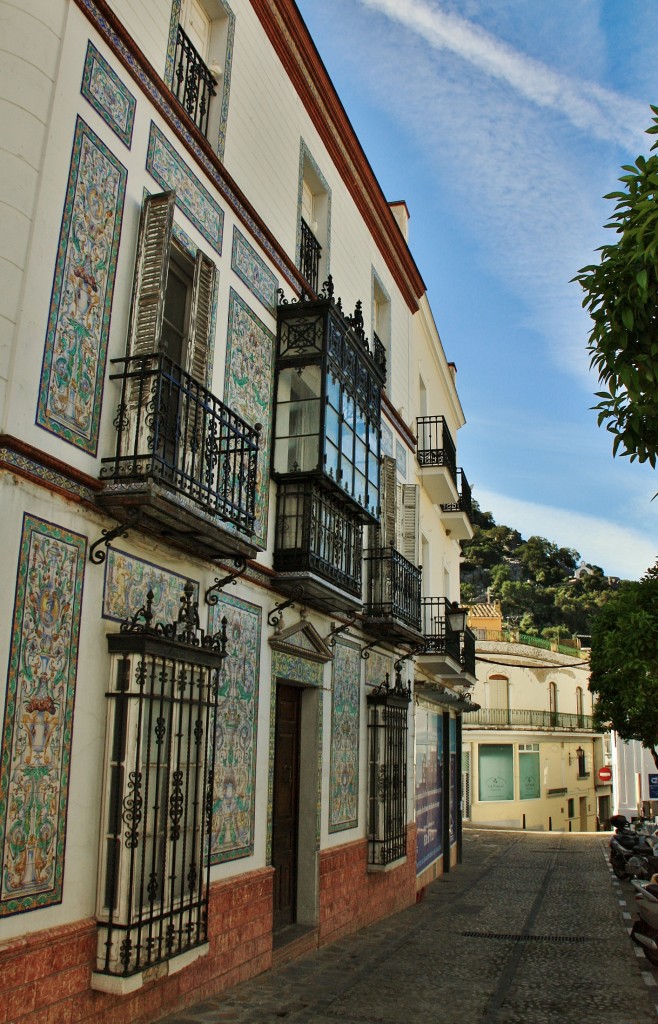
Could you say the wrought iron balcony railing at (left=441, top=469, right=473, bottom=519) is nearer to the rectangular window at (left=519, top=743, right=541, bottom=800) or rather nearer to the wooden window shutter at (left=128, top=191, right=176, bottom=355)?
the wooden window shutter at (left=128, top=191, right=176, bottom=355)

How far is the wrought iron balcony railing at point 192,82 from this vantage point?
768 centimetres

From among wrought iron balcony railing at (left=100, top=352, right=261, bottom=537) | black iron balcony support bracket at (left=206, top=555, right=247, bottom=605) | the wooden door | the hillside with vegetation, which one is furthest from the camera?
the hillside with vegetation

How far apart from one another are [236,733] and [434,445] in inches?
420

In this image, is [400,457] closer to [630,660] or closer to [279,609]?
[630,660]

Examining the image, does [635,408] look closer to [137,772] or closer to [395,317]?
[137,772]

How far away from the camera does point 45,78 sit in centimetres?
561

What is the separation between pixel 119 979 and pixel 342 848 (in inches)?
216

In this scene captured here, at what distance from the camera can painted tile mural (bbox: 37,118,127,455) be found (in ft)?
18.3

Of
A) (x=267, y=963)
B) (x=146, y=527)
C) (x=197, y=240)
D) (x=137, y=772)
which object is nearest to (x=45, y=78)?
(x=197, y=240)

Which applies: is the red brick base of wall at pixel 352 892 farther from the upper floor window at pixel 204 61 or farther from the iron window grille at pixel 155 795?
the upper floor window at pixel 204 61

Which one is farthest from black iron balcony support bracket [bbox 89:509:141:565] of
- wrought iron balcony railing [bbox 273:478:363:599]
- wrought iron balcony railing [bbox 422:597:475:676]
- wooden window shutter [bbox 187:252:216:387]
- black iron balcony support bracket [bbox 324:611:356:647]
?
wrought iron balcony railing [bbox 422:597:475:676]

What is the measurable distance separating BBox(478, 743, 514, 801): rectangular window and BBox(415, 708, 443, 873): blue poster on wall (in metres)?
20.2

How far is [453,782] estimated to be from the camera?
67.4 feet

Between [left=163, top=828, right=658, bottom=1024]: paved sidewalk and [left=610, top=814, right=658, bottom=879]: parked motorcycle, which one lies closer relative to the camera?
[left=163, top=828, right=658, bottom=1024]: paved sidewalk
